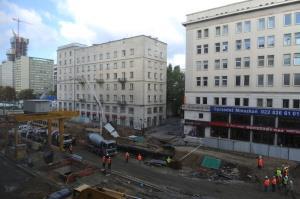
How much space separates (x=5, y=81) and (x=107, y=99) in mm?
146119

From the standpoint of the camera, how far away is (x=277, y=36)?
123ft

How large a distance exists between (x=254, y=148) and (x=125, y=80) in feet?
112

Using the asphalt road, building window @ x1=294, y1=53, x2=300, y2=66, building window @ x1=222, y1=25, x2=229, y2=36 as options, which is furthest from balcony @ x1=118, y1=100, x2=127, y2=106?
building window @ x1=294, y1=53, x2=300, y2=66

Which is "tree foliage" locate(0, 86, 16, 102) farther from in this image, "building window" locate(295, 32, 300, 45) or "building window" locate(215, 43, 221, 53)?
"building window" locate(295, 32, 300, 45)

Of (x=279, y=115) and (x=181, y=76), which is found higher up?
(x=181, y=76)

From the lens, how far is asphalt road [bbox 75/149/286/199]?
2300cm

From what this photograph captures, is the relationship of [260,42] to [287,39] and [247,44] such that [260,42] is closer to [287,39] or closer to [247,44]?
[247,44]

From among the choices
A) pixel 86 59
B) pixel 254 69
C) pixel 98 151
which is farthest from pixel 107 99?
pixel 254 69

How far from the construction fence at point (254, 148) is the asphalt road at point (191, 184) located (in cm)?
982

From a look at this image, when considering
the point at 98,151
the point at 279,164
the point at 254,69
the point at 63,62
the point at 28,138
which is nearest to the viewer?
the point at 279,164

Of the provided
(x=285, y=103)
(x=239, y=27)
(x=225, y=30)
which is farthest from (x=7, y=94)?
(x=285, y=103)

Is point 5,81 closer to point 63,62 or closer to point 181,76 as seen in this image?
point 63,62

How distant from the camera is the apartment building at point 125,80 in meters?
58.2

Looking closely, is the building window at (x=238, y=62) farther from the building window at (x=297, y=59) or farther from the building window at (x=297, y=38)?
the building window at (x=297, y=38)
